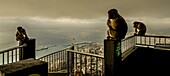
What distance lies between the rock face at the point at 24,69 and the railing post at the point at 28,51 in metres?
2.38

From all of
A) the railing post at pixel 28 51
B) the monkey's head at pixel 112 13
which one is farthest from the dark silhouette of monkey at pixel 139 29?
the railing post at pixel 28 51

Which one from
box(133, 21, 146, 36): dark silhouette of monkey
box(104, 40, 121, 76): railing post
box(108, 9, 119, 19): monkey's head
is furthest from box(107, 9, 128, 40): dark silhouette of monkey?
box(133, 21, 146, 36): dark silhouette of monkey

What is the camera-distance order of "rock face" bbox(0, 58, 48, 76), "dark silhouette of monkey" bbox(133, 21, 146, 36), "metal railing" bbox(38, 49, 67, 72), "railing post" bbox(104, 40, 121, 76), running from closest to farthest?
"rock face" bbox(0, 58, 48, 76)
"railing post" bbox(104, 40, 121, 76)
"metal railing" bbox(38, 49, 67, 72)
"dark silhouette of monkey" bbox(133, 21, 146, 36)

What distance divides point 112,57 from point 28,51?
10.4ft

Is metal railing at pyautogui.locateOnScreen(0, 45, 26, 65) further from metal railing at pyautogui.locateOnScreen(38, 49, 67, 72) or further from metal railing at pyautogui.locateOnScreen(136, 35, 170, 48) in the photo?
metal railing at pyautogui.locateOnScreen(136, 35, 170, 48)

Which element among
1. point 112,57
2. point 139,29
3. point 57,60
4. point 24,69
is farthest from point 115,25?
point 139,29

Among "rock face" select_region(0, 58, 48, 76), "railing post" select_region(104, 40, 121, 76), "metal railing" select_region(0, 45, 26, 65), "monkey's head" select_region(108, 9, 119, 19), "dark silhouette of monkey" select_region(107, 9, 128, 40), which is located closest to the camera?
"rock face" select_region(0, 58, 48, 76)

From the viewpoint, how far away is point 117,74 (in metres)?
7.08

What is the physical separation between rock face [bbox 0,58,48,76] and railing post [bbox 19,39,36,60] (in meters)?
2.38

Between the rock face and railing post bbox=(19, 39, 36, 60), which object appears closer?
the rock face

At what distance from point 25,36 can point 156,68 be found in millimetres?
5447

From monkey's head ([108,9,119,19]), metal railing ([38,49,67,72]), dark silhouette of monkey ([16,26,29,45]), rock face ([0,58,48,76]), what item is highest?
monkey's head ([108,9,119,19])

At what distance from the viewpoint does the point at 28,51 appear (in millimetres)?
7699

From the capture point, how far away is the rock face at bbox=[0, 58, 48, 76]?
169 inches
